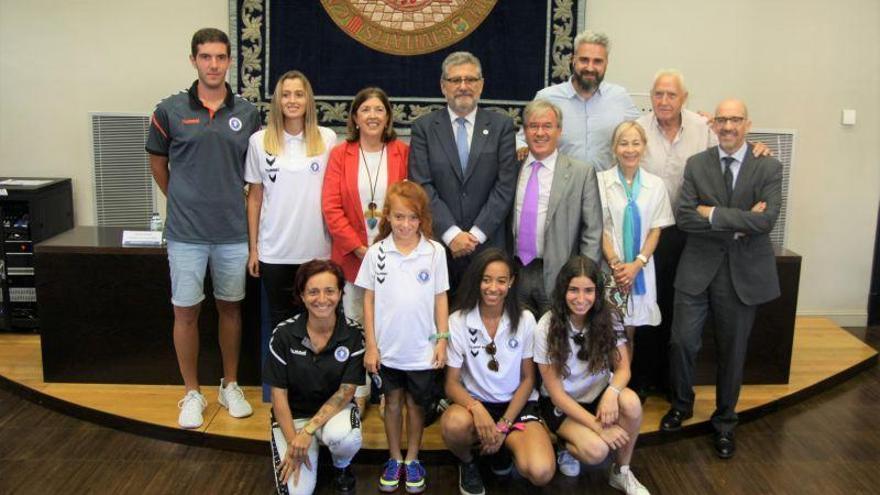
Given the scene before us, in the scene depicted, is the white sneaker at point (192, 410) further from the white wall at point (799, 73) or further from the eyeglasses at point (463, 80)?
the white wall at point (799, 73)

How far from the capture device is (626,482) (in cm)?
324

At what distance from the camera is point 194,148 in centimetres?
342

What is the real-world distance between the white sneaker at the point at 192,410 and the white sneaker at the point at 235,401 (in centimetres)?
10

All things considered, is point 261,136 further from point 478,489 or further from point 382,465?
point 478,489

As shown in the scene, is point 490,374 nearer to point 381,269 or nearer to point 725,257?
point 381,269

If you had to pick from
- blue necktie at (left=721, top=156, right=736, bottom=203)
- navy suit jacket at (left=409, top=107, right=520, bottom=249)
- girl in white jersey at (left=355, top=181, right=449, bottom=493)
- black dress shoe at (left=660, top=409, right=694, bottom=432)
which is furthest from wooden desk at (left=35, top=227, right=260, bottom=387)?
blue necktie at (left=721, top=156, right=736, bottom=203)

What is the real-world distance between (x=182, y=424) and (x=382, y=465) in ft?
2.98

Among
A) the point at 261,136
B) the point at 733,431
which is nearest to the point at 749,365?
the point at 733,431

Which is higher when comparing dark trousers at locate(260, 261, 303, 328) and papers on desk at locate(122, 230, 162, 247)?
papers on desk at locate(122, 230, 162, 247)

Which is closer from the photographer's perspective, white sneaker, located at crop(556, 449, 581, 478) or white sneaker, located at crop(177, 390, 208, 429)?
white sneaker, located at crop(556, 449, 581, 478)

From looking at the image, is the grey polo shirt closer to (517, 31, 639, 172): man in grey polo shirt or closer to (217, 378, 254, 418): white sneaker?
(217, 378, 254, 418): white sneaker

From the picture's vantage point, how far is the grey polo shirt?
342cm

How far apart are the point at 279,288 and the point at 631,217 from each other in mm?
1537

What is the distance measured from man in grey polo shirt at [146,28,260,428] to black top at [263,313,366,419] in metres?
0.54
